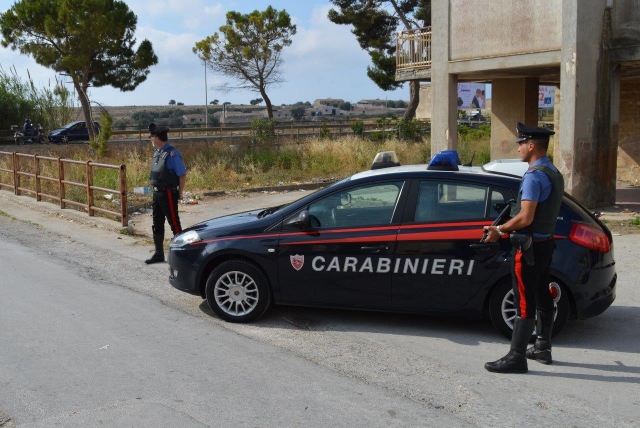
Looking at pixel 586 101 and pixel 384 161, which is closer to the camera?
pixel 384 161

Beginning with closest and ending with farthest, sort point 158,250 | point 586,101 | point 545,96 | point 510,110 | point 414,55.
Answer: point 158,250 → point 586,101 → point 510,110 → point 414,55 → point 545,96

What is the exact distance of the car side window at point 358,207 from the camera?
22.1ft

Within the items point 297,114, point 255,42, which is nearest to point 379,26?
point 255,42

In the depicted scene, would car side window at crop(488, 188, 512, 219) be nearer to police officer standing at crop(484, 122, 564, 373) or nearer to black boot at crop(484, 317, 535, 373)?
police officer standing at crop(484, 122, 564, 373)

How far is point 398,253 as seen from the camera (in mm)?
6570

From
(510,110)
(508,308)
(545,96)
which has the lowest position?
(508,308)

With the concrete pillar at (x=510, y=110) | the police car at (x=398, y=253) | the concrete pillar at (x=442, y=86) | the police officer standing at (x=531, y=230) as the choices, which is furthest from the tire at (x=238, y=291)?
the concrete pillar at (x=510, y=110)

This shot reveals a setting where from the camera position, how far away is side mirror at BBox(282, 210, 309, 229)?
22.2ft

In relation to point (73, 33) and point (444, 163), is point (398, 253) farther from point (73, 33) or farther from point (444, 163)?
point (73, 33)

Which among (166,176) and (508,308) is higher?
(166,176)

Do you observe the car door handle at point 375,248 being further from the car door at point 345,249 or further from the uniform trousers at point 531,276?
the uniform trousers at point 531,276

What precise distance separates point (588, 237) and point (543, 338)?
3.39ft

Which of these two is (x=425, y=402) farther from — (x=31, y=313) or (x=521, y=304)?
(x=31, y=313)

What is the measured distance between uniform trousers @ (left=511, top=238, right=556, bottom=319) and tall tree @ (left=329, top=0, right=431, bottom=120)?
38.3 m
